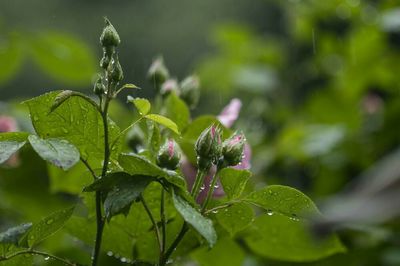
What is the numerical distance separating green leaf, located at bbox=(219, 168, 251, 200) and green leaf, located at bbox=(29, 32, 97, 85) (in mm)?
1401

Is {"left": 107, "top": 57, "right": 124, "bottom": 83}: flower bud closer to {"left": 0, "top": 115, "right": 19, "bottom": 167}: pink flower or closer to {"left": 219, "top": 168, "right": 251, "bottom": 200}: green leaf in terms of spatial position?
{"left": 219, "top": 168, "right": 251, "bottom": 200}: green leaf

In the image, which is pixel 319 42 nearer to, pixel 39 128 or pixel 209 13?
pixel 39 128

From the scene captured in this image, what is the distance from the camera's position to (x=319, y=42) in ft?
7.82

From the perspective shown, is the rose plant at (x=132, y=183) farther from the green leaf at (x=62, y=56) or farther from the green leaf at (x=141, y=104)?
the green leaf at (x=62, y=56)

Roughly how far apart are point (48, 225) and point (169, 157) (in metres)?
0.13

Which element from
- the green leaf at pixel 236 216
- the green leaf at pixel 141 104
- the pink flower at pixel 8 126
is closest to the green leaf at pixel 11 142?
the green leaf at pixel 141 104

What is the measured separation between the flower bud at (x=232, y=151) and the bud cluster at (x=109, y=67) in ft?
0.42

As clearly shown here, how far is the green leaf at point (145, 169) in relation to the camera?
63 centimetres

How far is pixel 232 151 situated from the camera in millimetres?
707

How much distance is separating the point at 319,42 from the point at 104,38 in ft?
5.83

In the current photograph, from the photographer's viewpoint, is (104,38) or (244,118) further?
(244,118)

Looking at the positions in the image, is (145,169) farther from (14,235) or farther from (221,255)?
(221,255)

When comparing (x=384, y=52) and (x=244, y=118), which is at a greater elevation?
(x=384, y=52)

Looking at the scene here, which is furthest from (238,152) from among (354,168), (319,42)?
(319,42)
